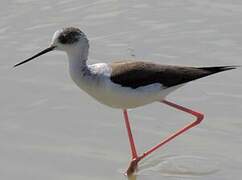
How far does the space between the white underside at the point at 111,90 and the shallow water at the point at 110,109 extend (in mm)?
539

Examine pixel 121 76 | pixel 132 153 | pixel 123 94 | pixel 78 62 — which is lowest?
pixel 132 153

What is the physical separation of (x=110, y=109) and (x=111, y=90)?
44.4 inches

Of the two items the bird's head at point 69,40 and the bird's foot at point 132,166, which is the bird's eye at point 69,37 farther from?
the bird's foot at point 132,166

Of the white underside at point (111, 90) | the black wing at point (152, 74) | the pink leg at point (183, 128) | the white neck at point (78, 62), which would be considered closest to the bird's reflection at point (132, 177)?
the pink leg at point (183, 128)

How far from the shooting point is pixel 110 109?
7.55m

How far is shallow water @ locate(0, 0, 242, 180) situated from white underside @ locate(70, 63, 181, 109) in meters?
0.54

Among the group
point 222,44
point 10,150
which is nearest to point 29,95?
point 10,150

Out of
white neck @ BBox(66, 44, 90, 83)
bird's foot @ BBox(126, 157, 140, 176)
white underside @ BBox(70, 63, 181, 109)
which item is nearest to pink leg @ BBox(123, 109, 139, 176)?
bird's foot @ BBox(126, 157, 140, 176)

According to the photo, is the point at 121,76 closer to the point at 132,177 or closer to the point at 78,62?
the point at 78,62

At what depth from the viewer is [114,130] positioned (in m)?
7.18

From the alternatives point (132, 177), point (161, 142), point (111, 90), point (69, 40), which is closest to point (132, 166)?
point (132, 177)

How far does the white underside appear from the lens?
6.45 m

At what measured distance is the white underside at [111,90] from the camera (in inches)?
254

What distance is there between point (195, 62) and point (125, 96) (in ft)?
5.87
